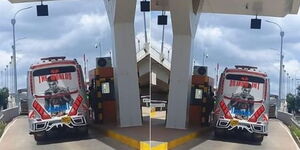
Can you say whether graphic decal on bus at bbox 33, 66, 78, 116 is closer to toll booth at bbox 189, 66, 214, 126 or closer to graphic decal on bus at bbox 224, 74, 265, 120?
graphic decal on bus at bbox 224, 74, 265, 120

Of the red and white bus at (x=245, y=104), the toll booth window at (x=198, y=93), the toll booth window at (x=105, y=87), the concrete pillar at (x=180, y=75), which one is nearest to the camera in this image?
the red and white bus at (x=245, y=104)

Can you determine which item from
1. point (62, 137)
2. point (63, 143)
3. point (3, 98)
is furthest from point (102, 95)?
point (3, 98)

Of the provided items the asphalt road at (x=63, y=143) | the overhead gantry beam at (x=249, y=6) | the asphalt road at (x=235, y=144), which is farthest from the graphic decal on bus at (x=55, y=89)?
the overhead gantry beam at (x=249, y=6)

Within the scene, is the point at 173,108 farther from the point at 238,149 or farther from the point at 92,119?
the point at 238,149

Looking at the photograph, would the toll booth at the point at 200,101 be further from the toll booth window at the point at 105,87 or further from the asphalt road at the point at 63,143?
the asphalt road at the point at 63,143

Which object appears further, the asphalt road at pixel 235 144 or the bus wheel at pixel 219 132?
the bus wheel at pixel 219 132

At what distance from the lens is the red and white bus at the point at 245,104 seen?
24.3m

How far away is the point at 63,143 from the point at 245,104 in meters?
8.16

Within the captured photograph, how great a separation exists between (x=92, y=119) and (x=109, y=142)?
741 cm

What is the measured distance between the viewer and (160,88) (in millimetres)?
52594

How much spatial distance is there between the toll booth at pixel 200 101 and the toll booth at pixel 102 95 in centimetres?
423

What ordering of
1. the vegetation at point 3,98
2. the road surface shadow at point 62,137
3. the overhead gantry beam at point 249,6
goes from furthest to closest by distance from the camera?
the vegetation at point 3,98, the overhead gantry beam at point 249,6, the road surface shadow at point 62,137

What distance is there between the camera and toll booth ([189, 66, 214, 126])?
29516 mm

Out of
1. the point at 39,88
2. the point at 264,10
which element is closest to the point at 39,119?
the point at 39,88
